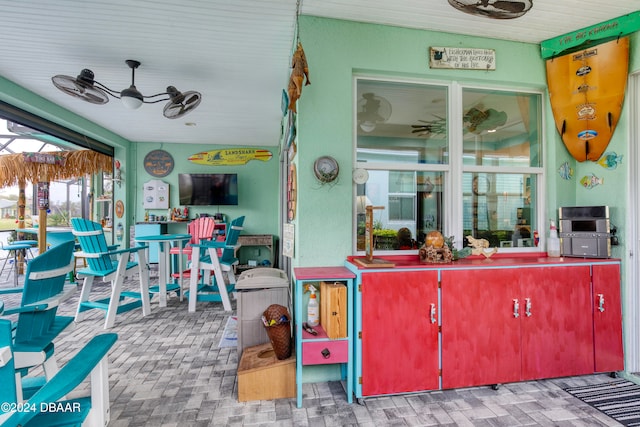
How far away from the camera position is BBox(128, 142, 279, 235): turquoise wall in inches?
278

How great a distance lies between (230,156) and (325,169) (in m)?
5.25

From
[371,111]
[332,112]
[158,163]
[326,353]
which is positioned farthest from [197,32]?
[158,163]

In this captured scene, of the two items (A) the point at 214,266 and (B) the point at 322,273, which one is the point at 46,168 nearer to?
(A) the point at 214,266

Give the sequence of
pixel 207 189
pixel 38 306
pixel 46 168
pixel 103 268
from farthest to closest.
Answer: pixel 207 189 → pixel 46 168 → pixel 103 268 → pixel 38 306

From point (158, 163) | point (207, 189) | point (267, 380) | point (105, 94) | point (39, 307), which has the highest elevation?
point (105, 94)

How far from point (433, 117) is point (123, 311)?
4342 mm

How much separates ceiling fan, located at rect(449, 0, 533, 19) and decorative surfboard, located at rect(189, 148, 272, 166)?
18.8 ft

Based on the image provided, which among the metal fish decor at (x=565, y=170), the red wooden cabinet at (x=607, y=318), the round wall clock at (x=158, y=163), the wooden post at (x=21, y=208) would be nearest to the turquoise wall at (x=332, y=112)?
the metal fish decor at (x=565, y=170)

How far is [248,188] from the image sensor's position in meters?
7.30

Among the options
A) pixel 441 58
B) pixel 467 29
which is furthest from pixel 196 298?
pixel 467 29

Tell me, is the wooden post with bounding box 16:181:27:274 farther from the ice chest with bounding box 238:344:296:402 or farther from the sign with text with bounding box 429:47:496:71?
the sign with text with bounding box 429:47:496:71

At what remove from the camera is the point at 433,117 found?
9.85 feet

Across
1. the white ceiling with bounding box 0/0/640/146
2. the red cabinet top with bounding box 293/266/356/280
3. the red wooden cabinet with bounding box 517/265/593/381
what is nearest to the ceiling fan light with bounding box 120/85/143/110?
the white ceiling with bounding box 0/0/640/146

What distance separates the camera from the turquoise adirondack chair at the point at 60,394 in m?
0.95
